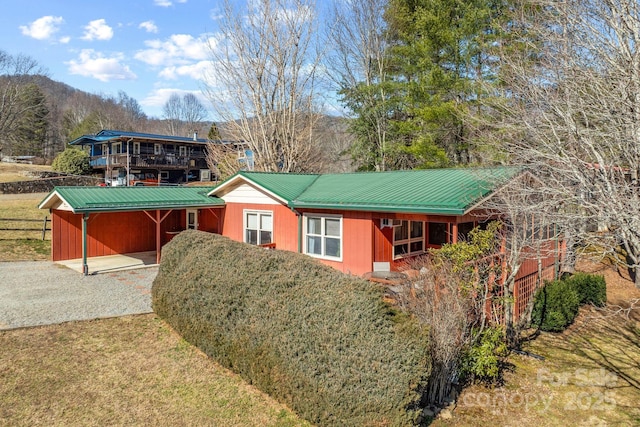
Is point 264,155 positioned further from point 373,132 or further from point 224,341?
point 224,341

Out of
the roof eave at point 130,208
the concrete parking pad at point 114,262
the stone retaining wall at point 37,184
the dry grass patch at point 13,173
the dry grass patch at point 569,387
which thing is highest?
the dry grass patch at point 13,173

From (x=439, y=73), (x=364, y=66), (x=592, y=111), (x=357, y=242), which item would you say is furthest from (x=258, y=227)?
(x=364, y=66)

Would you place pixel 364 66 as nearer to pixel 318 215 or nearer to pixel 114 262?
pixel 318 215

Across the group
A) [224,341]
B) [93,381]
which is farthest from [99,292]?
[224,341]

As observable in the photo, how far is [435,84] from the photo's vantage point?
1903 centimetres

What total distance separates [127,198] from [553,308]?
1369 cm

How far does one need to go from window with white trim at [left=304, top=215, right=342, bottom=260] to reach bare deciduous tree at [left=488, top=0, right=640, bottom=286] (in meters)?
5.55

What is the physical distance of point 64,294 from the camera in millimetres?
10570

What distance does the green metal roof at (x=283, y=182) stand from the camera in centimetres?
1306

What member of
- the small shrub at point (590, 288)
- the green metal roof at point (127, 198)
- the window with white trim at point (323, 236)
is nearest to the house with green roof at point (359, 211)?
the window with white trim at point (323, 236)

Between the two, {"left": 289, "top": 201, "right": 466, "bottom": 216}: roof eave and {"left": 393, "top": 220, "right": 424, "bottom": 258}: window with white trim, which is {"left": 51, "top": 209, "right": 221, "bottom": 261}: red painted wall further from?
{"left": 393, "top": 220, "right": 424, "bottom": 258}: window with white trim

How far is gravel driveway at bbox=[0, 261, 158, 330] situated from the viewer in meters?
8.84

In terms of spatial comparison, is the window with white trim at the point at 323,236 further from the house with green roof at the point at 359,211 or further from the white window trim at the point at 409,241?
the white window trim at the point at 409,241

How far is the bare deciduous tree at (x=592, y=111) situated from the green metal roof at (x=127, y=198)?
1161 centimetres
